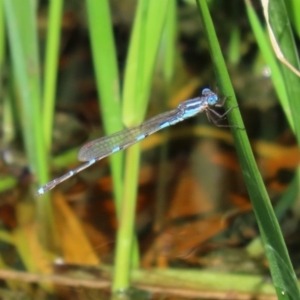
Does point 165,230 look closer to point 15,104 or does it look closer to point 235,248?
point 235,248

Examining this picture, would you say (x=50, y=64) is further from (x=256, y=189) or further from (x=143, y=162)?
(x=256, y=189)

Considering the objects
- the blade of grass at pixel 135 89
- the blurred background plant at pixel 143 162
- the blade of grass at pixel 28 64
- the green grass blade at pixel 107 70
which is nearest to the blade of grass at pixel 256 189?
the blurred background plant at pixel 143 162

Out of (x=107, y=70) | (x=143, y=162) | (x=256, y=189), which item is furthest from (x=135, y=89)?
(x=143, y=162)

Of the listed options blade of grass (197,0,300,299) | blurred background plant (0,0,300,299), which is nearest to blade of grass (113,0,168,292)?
blurred background plant (0,0,300,299)

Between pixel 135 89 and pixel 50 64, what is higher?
pixel 50 64

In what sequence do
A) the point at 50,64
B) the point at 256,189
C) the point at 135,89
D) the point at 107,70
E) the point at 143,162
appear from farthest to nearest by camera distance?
the point at 143,162
the point at 50,64
the point at 107,70
the point at 135,89
the point at 256,189

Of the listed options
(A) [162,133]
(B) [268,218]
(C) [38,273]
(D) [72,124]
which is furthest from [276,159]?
(B) [268,218]

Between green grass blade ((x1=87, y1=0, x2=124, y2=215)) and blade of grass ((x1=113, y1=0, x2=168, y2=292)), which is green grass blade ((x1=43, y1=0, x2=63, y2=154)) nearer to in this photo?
green grass blade ((x1=87, y1=0, x2=124, y2=215))
